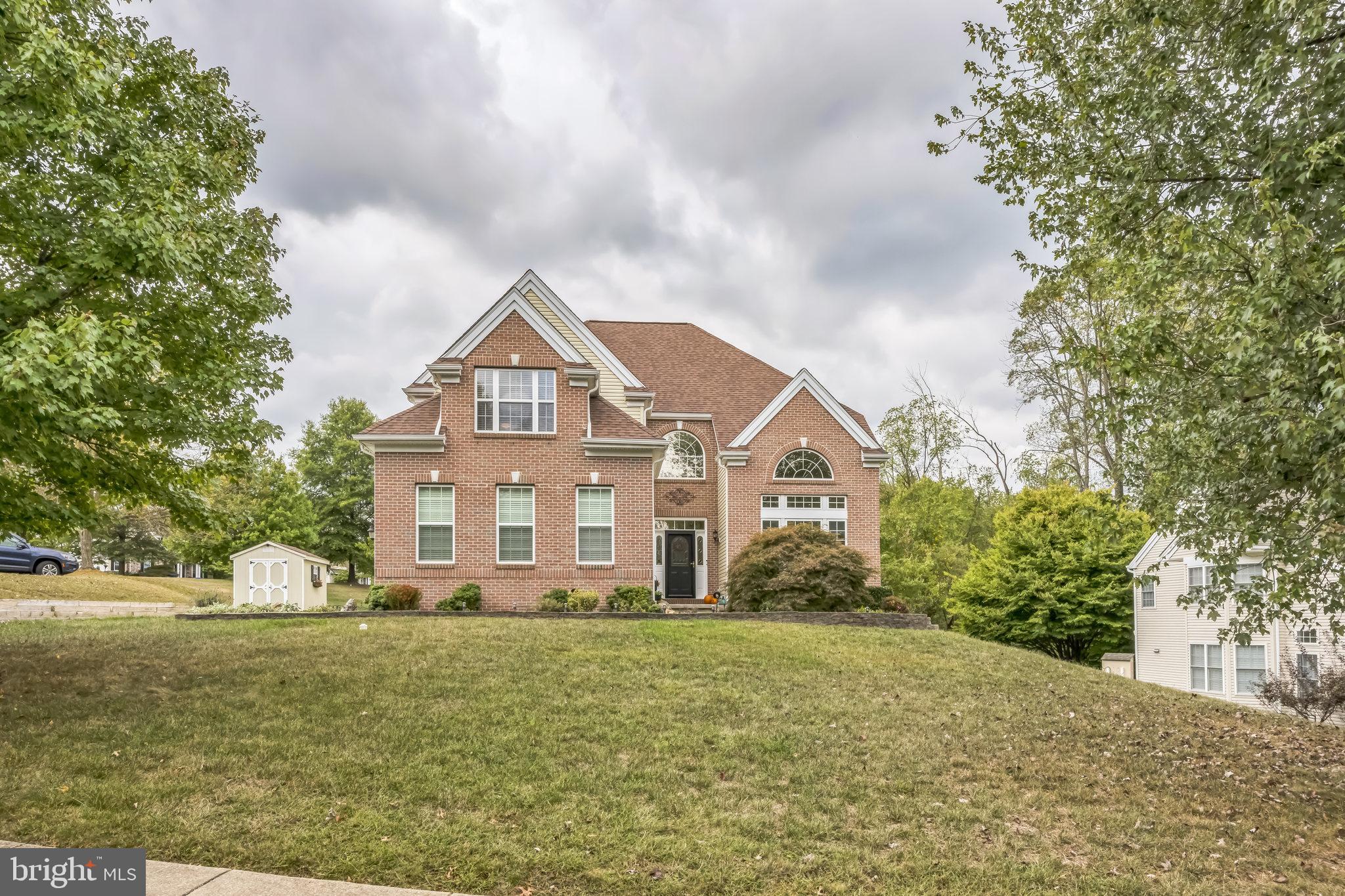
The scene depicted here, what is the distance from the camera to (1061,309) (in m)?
30.3

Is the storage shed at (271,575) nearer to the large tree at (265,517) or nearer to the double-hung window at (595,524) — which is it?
the double-hung window at (595,524)

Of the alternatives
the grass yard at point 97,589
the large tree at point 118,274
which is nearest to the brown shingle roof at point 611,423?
the grass yard at point 97,589

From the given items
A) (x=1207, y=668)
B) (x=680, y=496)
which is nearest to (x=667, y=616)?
(x=680, y=496)

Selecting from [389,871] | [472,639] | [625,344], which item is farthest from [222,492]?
[389,871]

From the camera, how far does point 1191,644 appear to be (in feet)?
89.4

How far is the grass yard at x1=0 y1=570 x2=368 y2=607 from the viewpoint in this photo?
25.3 meters

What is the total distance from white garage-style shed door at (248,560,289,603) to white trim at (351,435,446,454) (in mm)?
3791

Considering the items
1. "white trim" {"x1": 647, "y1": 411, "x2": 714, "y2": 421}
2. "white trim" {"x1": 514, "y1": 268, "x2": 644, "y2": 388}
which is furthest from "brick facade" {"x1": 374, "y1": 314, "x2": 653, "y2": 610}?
"white trim" {"x1": 647, "y1": 411, "x2": 714, "y2": 421}

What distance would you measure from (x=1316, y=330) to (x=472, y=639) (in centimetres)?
1201

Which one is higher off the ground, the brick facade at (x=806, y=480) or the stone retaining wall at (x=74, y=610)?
the brick facade at (x=806, y=480)

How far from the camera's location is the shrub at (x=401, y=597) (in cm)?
1972

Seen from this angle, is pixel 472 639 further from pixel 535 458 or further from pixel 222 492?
pixel 222 492

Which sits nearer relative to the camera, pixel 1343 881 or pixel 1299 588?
pixel 1343 881

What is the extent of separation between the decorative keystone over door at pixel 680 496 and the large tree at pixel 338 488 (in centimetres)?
2408
